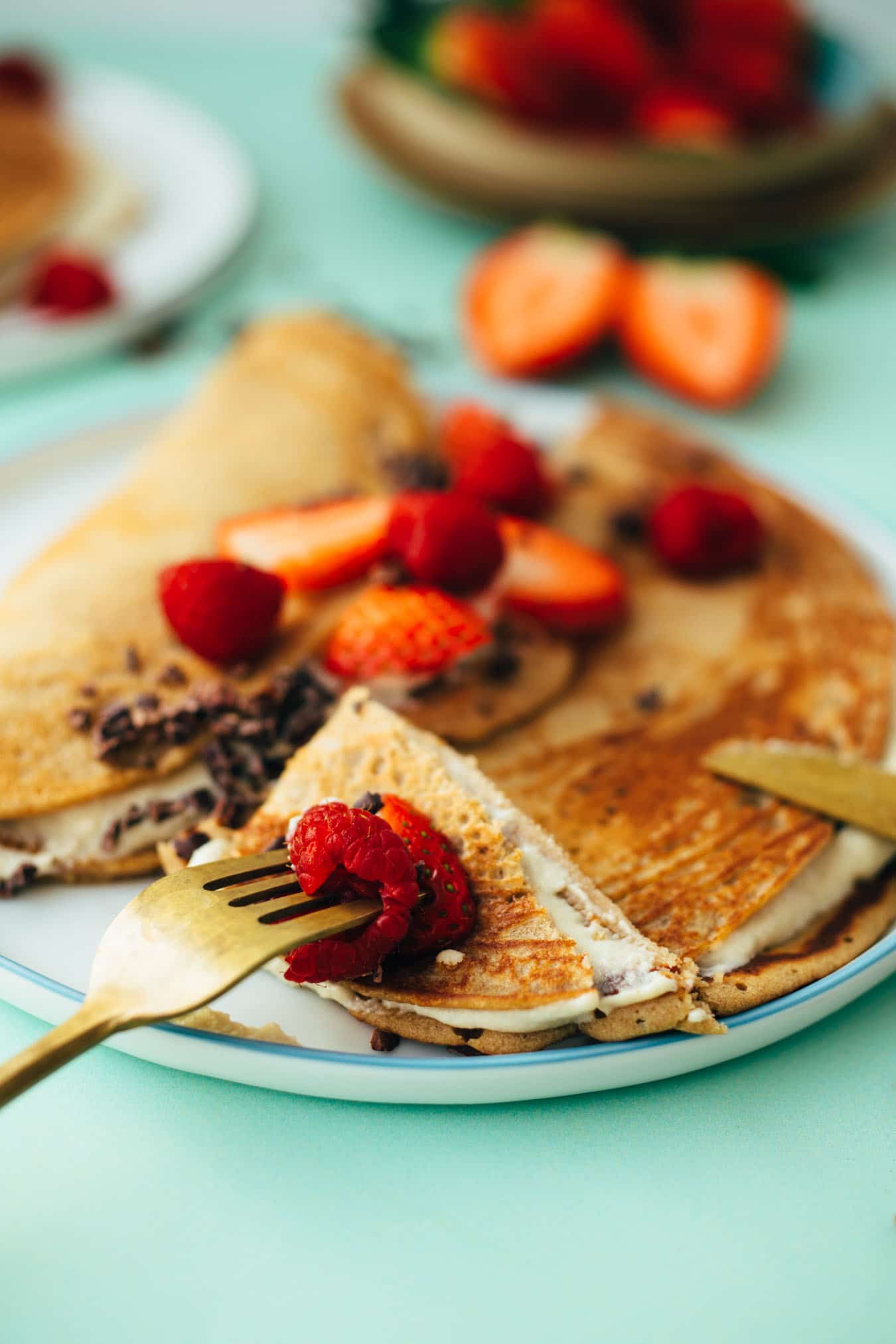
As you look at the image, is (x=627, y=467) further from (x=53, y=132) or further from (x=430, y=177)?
(x=53, y=132)

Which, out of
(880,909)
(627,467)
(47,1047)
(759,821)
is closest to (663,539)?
(627,467)

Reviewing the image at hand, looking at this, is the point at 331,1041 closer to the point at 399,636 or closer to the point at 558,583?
the point at 399,636

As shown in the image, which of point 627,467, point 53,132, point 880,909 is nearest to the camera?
point 880,909

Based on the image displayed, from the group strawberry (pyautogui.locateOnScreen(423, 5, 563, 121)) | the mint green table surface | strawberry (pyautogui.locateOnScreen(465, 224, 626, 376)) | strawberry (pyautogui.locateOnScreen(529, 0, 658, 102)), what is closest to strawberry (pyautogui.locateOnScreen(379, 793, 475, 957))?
the mint green table surface

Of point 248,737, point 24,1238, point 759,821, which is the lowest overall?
point 24,1238

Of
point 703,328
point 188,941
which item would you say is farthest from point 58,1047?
point 703,328

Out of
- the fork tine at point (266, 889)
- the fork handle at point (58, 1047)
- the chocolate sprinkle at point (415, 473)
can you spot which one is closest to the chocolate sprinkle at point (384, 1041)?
the fork tine at point (266, 889)
